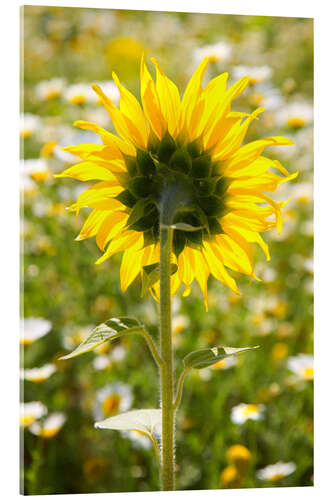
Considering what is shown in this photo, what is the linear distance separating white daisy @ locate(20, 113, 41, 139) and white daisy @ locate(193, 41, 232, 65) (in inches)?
14.5

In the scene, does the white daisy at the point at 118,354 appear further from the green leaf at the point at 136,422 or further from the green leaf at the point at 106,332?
the green leaf at the point at 106,332

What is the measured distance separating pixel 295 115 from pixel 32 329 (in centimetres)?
77

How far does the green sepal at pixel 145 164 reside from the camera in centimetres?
101

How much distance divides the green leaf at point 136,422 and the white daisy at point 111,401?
0.51 m

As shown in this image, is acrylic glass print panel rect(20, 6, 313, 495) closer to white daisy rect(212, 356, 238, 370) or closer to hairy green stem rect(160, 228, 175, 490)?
white daisy rect(212, 356, 238, 370)

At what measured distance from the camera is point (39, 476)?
1533mm

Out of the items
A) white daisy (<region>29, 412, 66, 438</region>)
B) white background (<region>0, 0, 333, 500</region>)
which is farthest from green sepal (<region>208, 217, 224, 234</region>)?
white daisy (<region>29, 412, 66, 438</region>)

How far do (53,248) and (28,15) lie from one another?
0.53 metres

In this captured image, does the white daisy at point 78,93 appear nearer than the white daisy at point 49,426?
No

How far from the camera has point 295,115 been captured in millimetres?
1748
